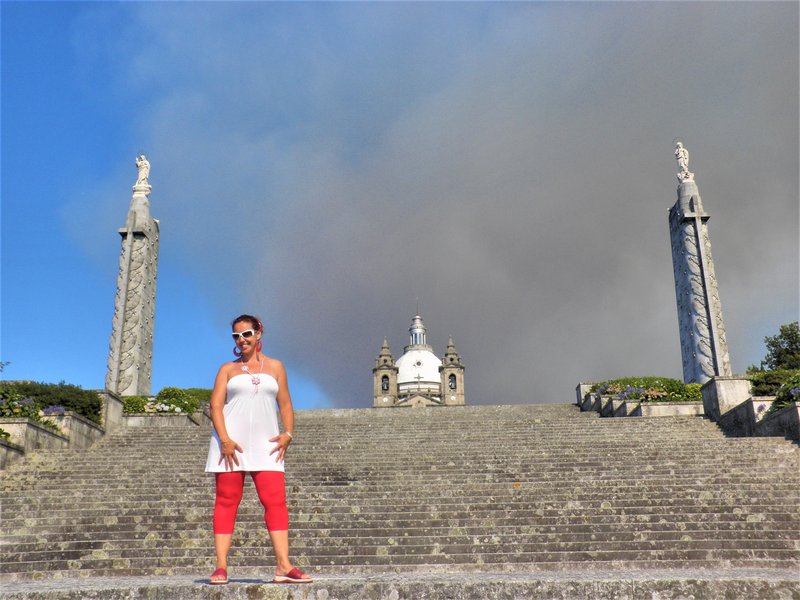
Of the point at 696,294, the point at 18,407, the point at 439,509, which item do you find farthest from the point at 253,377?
the point at 696,294

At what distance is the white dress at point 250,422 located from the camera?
4.73m

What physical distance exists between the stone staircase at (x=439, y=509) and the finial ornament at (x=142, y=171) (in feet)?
61.6

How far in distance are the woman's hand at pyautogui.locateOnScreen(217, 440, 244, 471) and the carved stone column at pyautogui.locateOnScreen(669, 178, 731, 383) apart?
25381mm

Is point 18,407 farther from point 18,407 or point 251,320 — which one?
point 251,320

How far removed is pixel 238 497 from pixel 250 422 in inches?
21.2

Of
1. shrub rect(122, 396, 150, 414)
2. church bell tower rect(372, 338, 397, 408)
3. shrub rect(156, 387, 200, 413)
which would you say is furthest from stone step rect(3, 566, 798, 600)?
church bell tower rect(372, 338, 397, 408)

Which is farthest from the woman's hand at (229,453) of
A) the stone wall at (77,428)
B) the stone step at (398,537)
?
the stone wall at (77,428)

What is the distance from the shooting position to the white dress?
15.5 feet

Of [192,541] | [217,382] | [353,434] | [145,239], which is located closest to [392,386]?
[145,239]

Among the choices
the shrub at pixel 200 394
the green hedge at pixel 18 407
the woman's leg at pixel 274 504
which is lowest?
the woman's leg at pixel 274 504

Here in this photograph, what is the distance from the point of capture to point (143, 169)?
106ft

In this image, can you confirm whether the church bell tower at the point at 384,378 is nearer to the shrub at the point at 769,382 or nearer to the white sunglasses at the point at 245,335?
the shrub at the point at 769,382

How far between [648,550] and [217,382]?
766 cm

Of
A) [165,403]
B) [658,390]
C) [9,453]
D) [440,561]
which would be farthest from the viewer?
[165,403]
